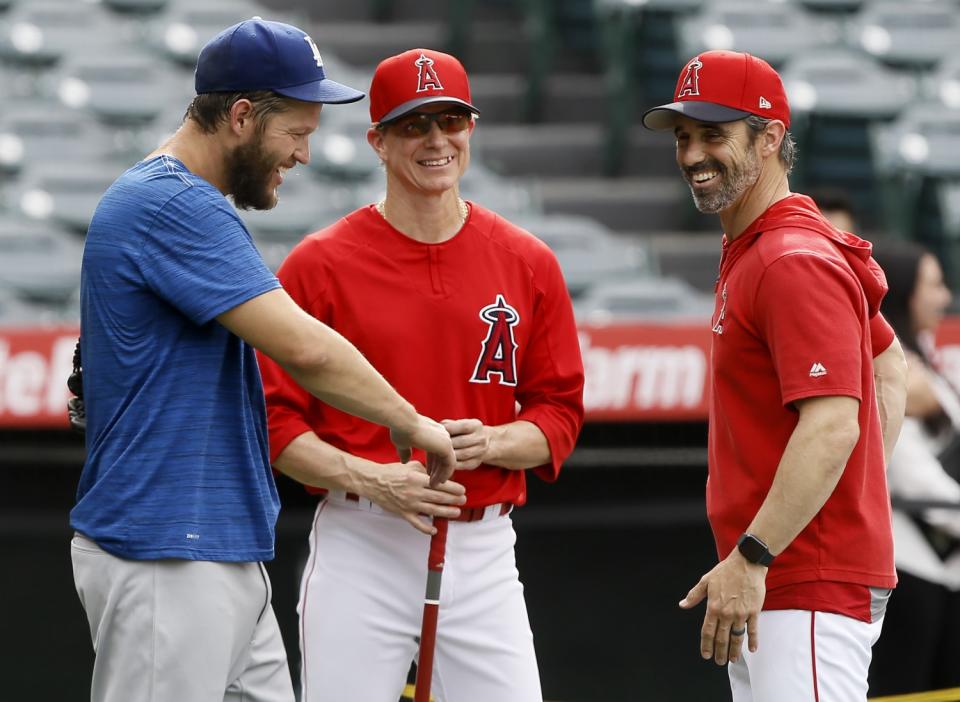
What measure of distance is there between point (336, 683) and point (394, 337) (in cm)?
72

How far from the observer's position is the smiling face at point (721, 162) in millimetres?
2611

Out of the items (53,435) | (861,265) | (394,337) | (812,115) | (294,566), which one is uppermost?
(812,115)

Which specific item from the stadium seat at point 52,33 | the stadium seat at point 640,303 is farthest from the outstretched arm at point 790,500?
the stadium seat at point 52,33

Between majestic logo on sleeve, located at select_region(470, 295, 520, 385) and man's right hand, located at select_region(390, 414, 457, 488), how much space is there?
9.7 inches

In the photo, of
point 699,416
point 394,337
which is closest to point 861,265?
point 394,337

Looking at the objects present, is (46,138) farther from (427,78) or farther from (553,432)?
(553,432)

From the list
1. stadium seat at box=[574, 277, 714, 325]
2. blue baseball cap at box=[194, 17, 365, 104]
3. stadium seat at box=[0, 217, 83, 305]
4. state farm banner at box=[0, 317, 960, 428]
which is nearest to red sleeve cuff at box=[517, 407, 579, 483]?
blue baseball cap at box=[194, 17, 365, 104]

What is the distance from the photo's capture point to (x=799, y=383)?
7.82 ft

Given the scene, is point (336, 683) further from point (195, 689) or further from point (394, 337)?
point (394, 337)

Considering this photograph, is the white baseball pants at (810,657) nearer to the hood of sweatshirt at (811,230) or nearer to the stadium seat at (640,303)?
the hood of sweatshirt at (811,230)

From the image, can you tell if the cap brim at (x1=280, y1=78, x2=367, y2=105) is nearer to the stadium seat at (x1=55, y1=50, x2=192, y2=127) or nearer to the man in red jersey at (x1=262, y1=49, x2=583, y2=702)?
the man in red jersey at (x1=262, y1=49, x2=583, y2=702)

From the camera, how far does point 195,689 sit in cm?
236

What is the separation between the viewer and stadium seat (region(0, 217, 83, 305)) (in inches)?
229

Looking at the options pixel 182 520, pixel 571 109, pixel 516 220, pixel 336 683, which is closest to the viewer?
pixel 182 520
